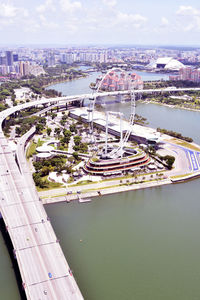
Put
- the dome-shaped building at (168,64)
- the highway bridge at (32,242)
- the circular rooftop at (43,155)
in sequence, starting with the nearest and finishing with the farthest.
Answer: the highway bridge at (32,242) < the circular rooftop at (43,155) < the dome-shaped building at (168,64)

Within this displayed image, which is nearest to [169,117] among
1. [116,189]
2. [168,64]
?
[116,189]

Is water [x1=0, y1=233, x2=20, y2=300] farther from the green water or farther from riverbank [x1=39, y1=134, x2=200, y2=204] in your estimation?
riverbank [x1=39, y1=134, x2=200, y2=204]

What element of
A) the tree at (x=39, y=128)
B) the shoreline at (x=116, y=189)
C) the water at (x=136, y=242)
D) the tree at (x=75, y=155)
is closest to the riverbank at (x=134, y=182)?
the shoreline at (x=116, y=189)

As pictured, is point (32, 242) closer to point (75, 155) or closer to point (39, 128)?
point (75, 155)

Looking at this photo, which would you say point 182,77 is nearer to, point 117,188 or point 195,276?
point 117,188

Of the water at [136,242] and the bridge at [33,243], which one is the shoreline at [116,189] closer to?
the water at [136,242]

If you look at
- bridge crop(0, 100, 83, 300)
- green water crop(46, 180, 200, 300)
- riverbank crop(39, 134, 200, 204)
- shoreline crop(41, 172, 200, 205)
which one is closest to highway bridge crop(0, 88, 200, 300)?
bridge crop(0, 100, 83, 300)
